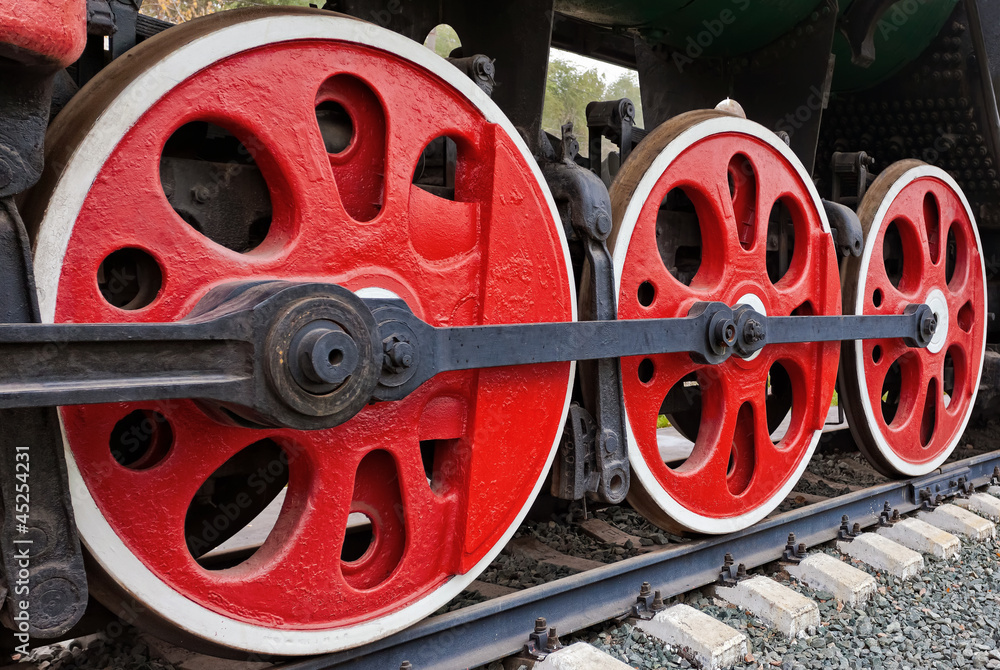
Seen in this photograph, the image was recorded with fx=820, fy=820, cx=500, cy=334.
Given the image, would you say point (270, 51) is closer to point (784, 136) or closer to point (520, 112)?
point (520, 112)

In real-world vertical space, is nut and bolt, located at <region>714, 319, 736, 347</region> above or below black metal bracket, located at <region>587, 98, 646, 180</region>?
below

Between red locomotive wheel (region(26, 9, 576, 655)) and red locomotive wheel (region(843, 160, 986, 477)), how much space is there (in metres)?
1.63

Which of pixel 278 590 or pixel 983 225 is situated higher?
pixel 983 225

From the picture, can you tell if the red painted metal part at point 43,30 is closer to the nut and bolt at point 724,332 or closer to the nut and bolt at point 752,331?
the nut and bolt at point 724,332

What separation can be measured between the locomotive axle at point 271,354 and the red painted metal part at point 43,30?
1.19 feet

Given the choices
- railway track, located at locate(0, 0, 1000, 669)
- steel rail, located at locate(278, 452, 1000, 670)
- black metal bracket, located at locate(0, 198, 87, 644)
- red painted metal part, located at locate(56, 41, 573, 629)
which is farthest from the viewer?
steel rail, located at locate(278, 452, 1000, 670)

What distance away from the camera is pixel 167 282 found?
4.62 ft

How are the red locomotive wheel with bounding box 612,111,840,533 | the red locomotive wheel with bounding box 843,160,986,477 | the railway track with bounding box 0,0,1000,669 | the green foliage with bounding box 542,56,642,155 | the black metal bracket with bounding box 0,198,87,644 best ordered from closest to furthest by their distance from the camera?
the black metal bracket with bounding box 0,198,87,644
the railway track with bounding box 0,0,1000,669
the red locomotive wheel with bounding box 612,111,840,533
the red locomotive wheel with bounding box 843,160,986,477
the green foliage with bounding box 542,56,642,155

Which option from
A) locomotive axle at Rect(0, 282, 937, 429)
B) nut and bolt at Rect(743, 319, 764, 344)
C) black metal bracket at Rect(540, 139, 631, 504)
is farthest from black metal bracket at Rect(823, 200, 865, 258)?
locomotive axle at Rect(0, 282, 937, 429)

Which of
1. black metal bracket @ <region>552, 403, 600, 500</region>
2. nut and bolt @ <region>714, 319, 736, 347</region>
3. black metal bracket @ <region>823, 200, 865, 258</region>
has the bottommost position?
black metal bracket @ <region>552, 403, 600, 500</region>

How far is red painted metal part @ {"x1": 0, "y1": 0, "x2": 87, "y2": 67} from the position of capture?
105cm

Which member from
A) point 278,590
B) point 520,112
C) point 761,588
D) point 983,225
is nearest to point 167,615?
point 278,590

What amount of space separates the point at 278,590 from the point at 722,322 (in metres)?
1.38

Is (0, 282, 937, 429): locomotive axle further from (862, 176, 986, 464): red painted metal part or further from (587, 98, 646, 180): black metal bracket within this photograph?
(862, 176, 986, 464): red painted metal part
